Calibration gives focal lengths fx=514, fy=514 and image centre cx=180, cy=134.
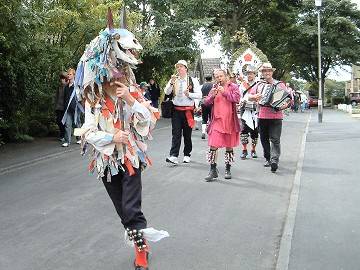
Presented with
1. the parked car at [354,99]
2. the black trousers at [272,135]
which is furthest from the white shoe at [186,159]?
the parked car at [354,99]

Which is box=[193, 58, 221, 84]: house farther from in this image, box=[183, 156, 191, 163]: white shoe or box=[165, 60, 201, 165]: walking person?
box=[165, 60, 201, 165]: walking person

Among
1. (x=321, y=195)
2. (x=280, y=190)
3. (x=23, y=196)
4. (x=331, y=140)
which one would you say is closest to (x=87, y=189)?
(x=23, y=196)

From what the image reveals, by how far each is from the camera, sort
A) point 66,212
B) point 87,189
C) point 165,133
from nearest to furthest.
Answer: point 66,212 → point 87,189 → point 165,133

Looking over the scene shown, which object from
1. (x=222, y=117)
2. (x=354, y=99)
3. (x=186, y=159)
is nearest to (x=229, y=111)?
(x=222, y=117)

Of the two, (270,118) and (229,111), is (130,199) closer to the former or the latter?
(229,111)

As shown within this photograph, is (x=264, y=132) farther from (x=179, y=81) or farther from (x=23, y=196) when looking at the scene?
(x=23, y=196)

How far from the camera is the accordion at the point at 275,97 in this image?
927 cm

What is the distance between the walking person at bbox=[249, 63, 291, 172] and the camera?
9.31 metres

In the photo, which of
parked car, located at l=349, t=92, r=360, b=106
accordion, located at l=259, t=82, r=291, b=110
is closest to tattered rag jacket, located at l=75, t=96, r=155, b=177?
accordion, located at l=259, t=82, r=291, b=110

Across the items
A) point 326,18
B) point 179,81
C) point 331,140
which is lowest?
point 331,140

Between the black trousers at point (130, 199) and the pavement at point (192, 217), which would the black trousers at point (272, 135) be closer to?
the pavement at point (192, 217)

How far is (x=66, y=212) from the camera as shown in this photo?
6.60 meters

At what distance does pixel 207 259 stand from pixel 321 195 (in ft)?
10.4

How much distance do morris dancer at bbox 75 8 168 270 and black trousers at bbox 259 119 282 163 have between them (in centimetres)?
515
